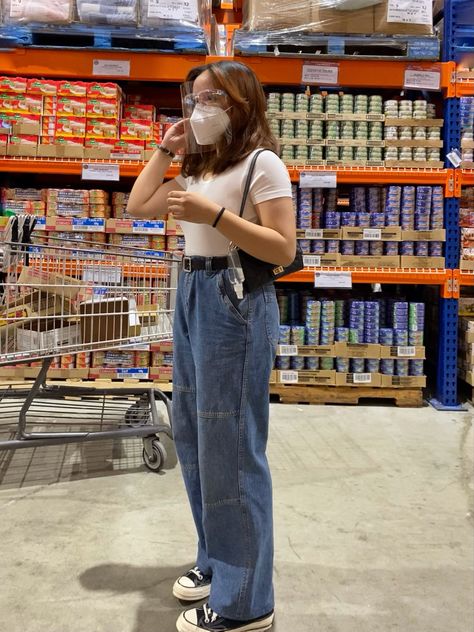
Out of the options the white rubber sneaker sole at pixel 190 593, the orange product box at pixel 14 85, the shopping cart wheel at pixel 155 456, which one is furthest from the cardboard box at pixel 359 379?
the orange product box at pixel 14 85

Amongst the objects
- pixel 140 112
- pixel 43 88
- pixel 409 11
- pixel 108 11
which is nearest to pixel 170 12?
pixel 108 11

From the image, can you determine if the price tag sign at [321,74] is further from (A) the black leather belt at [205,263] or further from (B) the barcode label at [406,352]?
(A) the black leather belt at [205,263]

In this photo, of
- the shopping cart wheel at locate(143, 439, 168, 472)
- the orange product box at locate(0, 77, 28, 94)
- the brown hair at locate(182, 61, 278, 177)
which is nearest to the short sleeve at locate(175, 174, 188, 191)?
the brown hair at locate(182, 61, 278, 177)

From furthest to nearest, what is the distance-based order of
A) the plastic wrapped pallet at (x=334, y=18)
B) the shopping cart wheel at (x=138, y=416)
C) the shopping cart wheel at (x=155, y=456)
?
the plastic wrapped pallet at (x=334, y=18) < the shopping cart wheel at (x=138, y=416) < the shopping cart wheel at (x=155, y=456)

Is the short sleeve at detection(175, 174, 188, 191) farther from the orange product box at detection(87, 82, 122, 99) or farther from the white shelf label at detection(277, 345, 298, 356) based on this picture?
the orange product box at detection(87, 82, 122, 99)

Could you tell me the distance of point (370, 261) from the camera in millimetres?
3793

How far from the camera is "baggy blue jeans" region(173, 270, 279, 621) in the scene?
1.34m

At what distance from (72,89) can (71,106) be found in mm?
111

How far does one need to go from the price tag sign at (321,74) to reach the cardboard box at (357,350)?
1.86 m

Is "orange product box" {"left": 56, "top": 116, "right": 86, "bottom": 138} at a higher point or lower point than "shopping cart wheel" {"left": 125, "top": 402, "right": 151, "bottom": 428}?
higher

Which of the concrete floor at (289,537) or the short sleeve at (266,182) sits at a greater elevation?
the short sleeve at (266,182)

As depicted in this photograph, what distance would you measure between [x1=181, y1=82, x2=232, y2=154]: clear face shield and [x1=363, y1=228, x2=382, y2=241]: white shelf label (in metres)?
2.62

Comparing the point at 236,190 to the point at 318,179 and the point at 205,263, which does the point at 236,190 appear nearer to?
the point at 205,263

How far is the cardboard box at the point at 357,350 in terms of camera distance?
3.78 m
